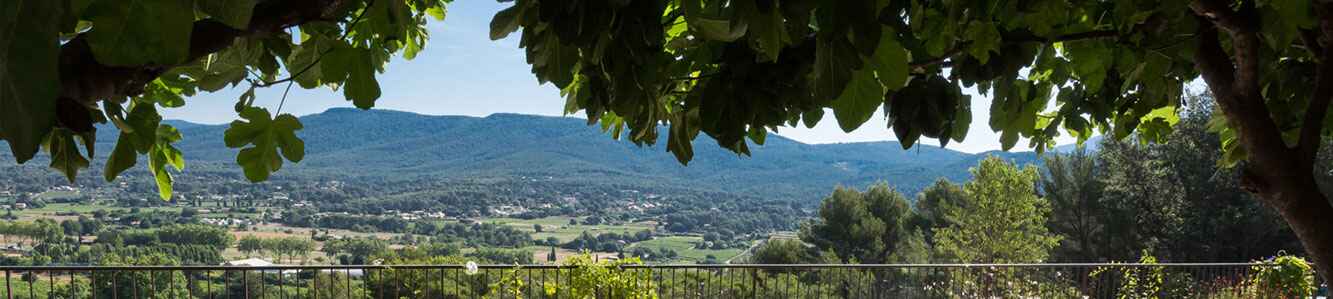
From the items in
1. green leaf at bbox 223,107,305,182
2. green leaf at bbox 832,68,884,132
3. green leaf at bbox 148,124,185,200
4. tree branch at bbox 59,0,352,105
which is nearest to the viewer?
tree branch at bbox 59,0,352,105

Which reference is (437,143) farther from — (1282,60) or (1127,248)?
(1282,60)

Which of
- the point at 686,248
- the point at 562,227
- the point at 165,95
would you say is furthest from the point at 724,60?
the point at 562,227

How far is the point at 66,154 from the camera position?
72 cm

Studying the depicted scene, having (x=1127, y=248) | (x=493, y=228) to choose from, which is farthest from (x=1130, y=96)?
(x=493, y=228)

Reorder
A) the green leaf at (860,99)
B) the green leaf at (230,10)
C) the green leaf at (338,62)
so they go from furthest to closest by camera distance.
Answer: the green leaf at (338,62)
the green leaf at (860,99)
the green leaf at (230,10)

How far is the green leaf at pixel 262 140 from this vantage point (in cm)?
80

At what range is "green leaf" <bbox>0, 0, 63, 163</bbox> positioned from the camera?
200mm

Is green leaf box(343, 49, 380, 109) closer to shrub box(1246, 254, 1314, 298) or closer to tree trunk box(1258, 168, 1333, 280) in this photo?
tree trunk box(1258, 168, 1333, 280)

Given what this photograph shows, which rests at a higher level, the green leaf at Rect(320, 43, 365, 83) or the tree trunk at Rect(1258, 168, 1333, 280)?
the green leaf at Rect(320, 43, 365, 83)

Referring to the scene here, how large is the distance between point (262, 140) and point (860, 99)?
64 cm

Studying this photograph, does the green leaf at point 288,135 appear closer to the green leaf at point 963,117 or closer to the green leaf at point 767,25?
the green leaf at point 767,25

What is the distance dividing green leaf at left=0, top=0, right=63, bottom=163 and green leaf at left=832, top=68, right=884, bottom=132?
455 mm

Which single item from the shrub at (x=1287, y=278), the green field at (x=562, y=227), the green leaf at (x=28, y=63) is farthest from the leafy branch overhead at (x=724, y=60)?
the green field at (x=562, y=227)

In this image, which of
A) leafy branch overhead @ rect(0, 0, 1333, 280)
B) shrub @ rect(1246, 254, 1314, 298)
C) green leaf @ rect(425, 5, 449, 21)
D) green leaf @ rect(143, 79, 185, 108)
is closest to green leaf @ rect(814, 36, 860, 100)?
leafy branch overhead @ rect(0, 0, 1333, 280)
